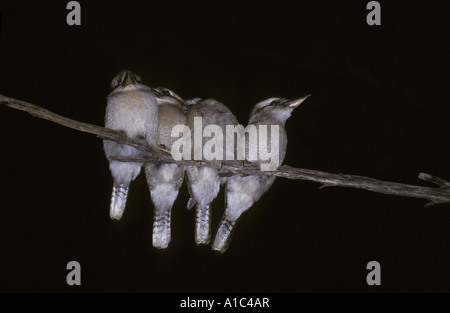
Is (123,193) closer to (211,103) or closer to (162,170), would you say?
(162,170)

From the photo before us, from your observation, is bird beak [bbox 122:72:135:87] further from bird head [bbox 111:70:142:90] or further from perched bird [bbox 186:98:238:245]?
perched bird [bbox 186:98:238:245]

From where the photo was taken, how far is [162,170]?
4.29 metres

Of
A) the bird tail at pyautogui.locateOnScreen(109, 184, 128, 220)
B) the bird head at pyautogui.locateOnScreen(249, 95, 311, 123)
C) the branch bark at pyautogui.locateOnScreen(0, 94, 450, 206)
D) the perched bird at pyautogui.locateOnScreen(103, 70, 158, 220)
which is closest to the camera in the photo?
the branch bark at pyautogui.locateOnScreen(0, 94, 450, 206)

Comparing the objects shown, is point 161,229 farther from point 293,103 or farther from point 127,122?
point 293,103

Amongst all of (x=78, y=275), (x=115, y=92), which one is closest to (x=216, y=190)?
(x=115, y=92)

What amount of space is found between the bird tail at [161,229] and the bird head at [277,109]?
1.06m

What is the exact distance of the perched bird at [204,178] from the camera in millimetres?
4227

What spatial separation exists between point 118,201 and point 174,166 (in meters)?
0.52

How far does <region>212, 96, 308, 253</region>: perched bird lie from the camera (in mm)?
4285

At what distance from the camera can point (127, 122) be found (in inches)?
159

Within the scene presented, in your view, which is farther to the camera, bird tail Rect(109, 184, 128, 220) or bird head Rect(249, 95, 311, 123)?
bird head Rect(249, 95, 311, 123)

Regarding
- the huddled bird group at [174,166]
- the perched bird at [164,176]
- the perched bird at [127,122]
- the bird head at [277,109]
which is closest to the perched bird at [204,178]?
the huddled bird group at [174,166]

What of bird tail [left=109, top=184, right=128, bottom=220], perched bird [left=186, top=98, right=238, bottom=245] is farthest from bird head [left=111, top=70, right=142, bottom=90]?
bird tail [left=109, top=184, right=128, bottom=220]

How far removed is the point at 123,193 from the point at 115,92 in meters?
0.80
